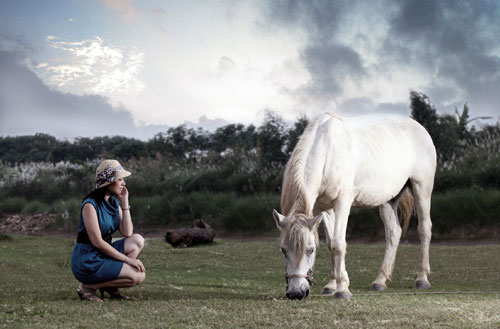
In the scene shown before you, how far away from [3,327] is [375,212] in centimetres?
913

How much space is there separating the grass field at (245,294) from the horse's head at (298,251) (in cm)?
15

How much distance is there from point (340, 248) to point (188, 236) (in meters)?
5.38

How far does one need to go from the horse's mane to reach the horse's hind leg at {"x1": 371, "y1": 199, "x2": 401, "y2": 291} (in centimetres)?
181

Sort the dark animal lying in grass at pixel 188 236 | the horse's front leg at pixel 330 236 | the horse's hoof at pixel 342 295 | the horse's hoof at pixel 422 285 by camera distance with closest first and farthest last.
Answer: the horse's hoof at pixel 342 295 → the horse's front leg at pixel 330 236 → the horse's hoof at pixel 422 285 → the dark animal lying in grass at pixel 188 236

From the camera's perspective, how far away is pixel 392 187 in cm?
616

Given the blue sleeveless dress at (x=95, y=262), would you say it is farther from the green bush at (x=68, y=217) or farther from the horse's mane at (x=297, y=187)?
the green bush at (x=68, y=217)

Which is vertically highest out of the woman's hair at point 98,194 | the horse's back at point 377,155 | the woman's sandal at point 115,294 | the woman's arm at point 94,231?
the horse's back at point 377,155

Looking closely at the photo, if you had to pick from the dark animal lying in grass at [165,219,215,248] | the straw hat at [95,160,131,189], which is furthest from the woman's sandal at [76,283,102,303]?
the dark animal lying in grass at [165,219,215,248]

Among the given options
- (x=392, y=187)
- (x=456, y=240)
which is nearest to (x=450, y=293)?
(x=392, y=187)

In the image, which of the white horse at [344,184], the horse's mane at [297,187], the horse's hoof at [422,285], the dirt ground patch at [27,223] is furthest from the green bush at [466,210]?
the dirt ground patch at [27,223]

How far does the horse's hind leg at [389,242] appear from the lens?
5.97 m

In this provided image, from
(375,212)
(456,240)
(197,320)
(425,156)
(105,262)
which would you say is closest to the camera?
(197,320)

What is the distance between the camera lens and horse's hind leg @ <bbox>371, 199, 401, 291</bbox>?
19.6 feet

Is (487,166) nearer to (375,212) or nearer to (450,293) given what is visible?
(375,212)
